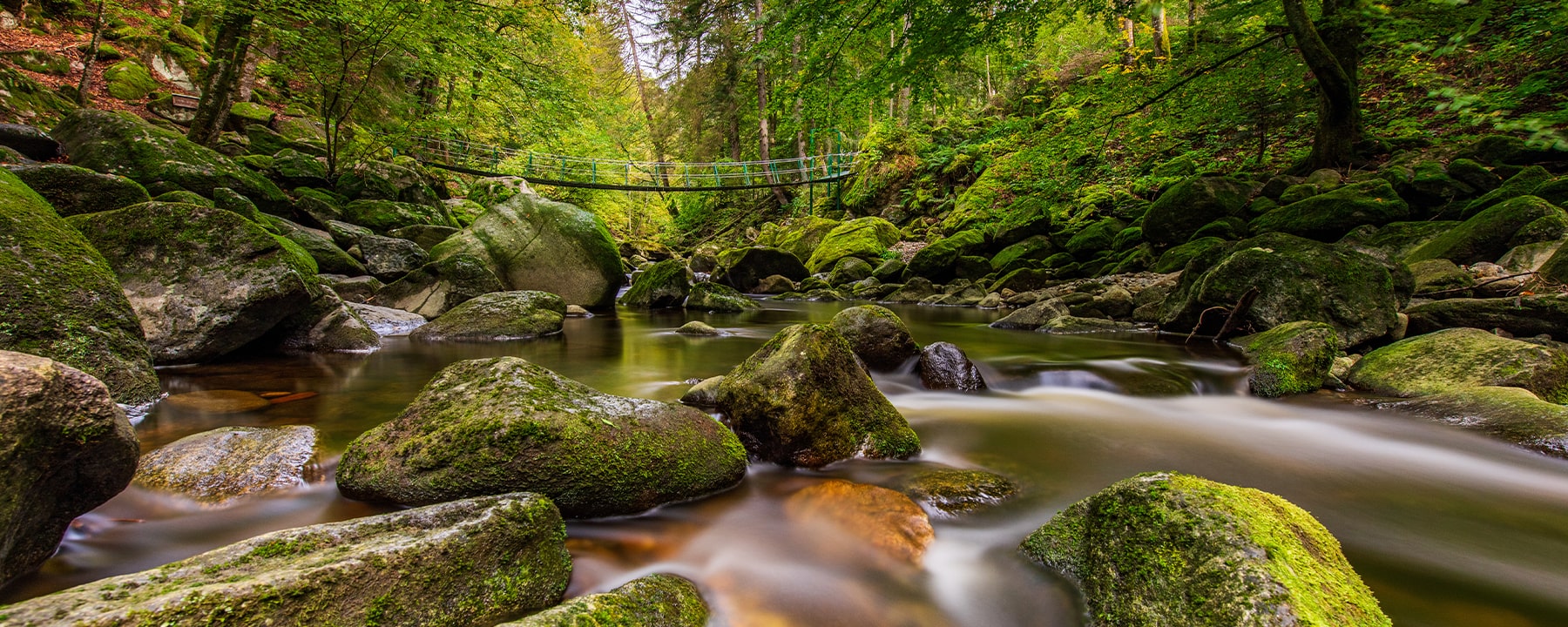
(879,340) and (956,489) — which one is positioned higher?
(879,340)

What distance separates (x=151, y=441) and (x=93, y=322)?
0.78 m

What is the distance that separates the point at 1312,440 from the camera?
11.4 ft

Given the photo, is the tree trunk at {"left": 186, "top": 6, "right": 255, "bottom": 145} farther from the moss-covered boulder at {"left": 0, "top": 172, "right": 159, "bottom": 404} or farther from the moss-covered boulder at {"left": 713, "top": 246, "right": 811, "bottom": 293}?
the moss-covered boulder at {"left": 713, "top": 246, "right": 811, "bottom": 293}

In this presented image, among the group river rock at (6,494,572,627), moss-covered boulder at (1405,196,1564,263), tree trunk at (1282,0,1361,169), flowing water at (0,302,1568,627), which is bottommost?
flowing water at (0,302,1568,627)

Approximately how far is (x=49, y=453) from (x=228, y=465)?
999 millimetres

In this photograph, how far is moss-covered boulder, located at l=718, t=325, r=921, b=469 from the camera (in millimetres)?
2906

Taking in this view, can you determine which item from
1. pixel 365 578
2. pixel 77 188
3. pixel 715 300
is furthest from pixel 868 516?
pixel 715 300

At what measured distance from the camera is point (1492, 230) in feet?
20.8

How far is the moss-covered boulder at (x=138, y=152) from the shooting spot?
7.05m

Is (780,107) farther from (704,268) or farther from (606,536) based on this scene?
(704,268)

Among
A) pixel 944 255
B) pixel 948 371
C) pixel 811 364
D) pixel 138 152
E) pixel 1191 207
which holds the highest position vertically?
pixel 138 152

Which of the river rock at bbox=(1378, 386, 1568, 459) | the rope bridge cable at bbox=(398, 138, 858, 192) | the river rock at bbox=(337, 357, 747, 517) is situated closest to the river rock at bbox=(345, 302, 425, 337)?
the river rock at bbox=(337, 357, 747, 517)

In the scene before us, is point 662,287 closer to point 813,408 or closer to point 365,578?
point 813,408

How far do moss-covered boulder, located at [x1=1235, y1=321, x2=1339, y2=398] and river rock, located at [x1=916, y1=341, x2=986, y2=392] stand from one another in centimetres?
215
